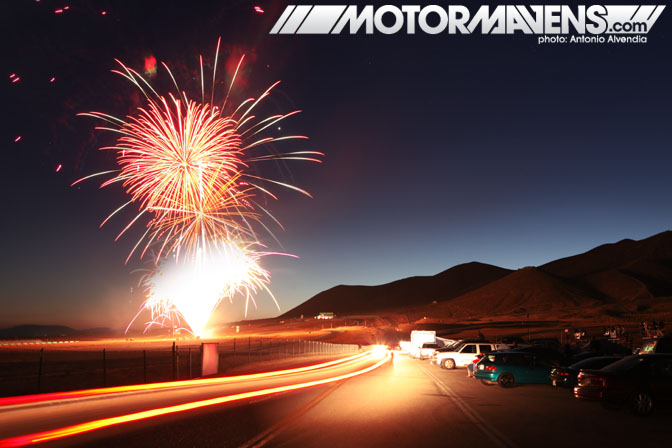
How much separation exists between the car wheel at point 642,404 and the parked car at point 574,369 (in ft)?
19.0

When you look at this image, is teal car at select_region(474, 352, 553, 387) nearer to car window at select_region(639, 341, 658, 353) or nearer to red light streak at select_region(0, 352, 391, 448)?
car window at select_region(639, 341, 658, 353)

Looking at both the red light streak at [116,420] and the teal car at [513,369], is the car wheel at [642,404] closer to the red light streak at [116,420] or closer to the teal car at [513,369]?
the teal car at [513,369]

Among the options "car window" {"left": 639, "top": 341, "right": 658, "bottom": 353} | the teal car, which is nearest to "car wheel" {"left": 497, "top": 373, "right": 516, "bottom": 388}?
the teal car

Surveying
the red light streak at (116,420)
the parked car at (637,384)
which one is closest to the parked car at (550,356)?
the parked car at (637,384)

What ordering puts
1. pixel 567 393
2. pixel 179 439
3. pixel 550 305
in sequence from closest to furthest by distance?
pixel 179 439 < pixel 567 393 < pixel 550 305

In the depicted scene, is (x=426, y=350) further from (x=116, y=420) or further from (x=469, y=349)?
(x=116, y=420)

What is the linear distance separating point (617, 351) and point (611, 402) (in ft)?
68.8

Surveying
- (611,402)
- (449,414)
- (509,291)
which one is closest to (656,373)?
(611,402)

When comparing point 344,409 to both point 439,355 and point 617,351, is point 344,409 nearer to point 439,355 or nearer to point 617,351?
point 439,355

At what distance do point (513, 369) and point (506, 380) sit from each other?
529mm

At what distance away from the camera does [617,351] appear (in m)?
33.0

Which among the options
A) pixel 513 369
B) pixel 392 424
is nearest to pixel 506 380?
pixel 513 369

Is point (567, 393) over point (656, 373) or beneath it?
beneath

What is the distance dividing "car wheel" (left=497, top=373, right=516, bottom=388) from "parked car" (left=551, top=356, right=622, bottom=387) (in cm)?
177
